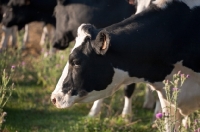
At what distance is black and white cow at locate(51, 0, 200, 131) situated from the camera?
12.7ft

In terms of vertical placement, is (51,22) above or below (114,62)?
above

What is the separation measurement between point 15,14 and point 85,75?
3250 mm

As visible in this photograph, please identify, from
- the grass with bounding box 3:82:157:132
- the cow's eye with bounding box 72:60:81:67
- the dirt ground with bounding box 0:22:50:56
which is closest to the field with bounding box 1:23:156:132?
the grass with bounding box 3:82:157:132

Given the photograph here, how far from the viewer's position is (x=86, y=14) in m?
5.76

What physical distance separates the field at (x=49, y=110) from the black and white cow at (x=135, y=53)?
55.0 inches

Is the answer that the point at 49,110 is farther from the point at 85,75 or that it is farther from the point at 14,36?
the point at 14,36

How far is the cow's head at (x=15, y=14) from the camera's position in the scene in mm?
6816

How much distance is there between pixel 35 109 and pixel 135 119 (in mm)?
1219

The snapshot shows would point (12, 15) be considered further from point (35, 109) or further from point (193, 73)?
point (193, 73)

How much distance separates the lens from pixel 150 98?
266 inches

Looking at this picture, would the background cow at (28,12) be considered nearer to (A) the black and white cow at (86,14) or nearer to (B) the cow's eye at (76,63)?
(A) the black and white cow at (86,14)

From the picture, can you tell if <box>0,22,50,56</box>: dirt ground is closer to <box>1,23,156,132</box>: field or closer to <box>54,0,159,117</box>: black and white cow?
<box>1,23,156,132</box>: field

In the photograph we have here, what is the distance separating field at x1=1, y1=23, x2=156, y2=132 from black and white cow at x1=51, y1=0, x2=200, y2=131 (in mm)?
1398

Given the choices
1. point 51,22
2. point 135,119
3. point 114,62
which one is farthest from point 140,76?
point 51,22
